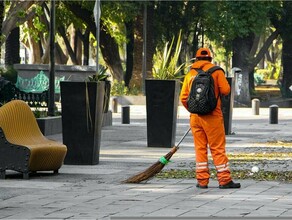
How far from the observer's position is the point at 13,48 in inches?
2320

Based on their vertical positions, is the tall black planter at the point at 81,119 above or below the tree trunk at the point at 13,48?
below

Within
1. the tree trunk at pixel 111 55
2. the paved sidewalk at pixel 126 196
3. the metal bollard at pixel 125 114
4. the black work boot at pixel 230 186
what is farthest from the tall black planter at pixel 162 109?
the tree trunk at pixel 111 55

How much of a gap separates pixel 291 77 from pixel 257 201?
2068 inches

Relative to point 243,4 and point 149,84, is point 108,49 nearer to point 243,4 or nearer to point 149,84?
point 243,4

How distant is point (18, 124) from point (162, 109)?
678 cm

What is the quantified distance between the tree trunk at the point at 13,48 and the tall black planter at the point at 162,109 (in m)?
35.7

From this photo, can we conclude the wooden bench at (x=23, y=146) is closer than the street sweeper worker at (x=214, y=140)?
No

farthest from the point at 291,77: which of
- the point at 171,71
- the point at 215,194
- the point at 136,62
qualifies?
the point at 215,194

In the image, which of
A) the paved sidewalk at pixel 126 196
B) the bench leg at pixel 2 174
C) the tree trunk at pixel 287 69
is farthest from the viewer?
the tree trunk at pixel 287 69

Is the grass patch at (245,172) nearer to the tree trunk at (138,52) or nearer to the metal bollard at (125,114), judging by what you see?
the metal bollard at (125,114)

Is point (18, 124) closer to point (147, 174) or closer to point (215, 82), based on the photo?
point (147, 174)

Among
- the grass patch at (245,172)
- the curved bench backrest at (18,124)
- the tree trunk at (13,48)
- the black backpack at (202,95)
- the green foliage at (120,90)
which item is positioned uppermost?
the tree trunk at (13,48)

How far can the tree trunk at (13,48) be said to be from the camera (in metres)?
58.9

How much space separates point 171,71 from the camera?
2334 cm
